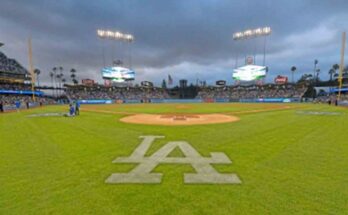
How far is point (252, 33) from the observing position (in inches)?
2483

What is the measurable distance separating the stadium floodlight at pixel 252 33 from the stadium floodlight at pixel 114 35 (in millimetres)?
39205

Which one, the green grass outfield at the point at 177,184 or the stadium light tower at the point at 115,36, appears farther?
the stadium light tower at the point at 115,36

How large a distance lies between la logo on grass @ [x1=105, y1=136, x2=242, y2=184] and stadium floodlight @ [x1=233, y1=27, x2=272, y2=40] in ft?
219

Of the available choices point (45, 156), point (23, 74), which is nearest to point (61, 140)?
point (45, 156)

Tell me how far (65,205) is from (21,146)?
6.11 m

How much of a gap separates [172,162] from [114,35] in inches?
2679

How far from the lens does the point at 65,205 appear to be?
11.4 ft

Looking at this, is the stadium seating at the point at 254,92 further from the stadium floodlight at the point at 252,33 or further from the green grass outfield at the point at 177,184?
the green grass outfield at the point at 177,184

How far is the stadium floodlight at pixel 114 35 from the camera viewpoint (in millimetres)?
61812

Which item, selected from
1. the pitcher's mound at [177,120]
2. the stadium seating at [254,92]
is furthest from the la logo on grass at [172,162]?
the stadium seating at [254,92]

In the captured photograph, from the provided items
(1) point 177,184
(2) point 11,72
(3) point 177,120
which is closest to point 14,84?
(2) point 11,72

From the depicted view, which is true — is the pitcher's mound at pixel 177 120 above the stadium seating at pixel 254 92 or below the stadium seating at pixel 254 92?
below

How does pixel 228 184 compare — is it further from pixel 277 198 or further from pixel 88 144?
pixel 88 144

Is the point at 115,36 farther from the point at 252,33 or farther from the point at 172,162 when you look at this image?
the point at 172,162
